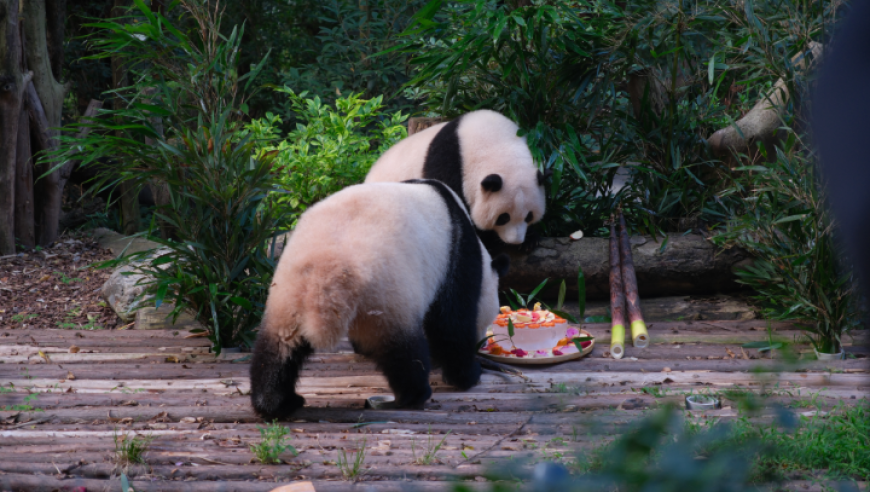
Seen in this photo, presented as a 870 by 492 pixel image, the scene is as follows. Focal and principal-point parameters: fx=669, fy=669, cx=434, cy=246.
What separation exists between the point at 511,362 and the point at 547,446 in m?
1.37

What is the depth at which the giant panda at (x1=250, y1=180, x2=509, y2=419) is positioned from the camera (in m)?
2.70

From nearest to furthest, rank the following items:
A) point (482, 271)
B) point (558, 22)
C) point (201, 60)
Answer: point (482, 271) < point (201, 60) < point (558, 22)

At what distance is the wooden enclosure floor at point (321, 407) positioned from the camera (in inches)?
86.1

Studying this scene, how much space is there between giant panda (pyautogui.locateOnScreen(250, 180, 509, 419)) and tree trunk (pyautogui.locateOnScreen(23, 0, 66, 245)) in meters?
4.77

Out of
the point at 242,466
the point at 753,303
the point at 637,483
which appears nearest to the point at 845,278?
the point at 753,303

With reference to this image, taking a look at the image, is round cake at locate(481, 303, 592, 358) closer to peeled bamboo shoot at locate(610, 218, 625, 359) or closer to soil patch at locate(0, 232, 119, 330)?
peeled bamboo shoot at locate(610, 218, 625, 359)

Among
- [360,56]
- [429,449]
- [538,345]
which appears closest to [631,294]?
[538,345]

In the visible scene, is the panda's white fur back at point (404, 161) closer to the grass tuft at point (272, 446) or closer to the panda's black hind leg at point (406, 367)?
the panda's black hind leg at point (406, 367)

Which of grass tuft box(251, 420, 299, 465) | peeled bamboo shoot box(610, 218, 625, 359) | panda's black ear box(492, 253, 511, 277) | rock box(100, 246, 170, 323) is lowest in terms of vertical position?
rock box(100, 246, 170, 323)

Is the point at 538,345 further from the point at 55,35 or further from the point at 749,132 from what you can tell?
the point at 55,35

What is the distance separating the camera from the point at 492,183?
4.69m

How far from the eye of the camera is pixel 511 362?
150 inches

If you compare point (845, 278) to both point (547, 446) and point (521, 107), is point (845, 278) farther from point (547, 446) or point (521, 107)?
point (521, 107)

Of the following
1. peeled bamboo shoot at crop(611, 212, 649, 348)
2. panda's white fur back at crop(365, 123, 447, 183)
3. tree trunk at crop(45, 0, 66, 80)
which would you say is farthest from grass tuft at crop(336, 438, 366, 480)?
tree trunk at crop(45, 0, 66, 80)
